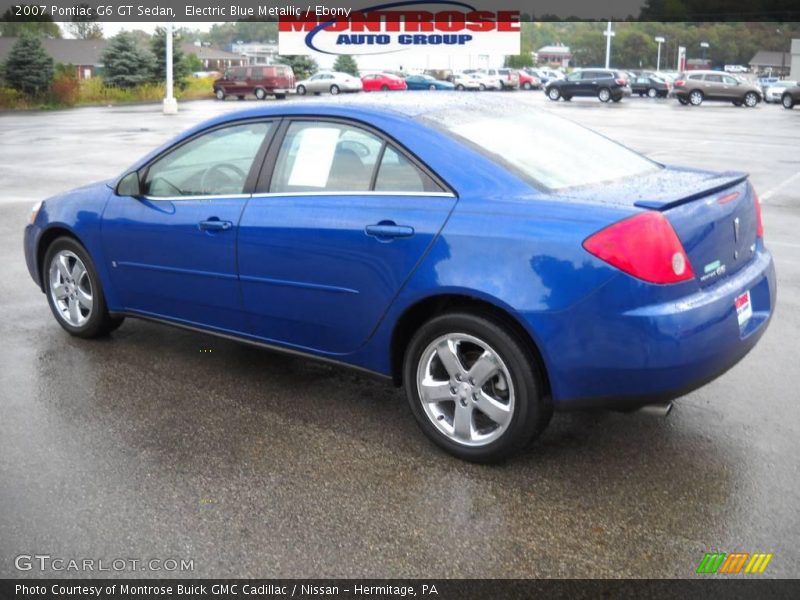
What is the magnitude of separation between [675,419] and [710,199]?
1.22 meters

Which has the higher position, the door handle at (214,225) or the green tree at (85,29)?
the green tree at (85,29)

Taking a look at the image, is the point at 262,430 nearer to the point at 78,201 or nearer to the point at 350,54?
the point at 78,201

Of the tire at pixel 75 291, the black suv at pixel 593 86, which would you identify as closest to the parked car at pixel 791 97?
the black suv at pixel 593 86

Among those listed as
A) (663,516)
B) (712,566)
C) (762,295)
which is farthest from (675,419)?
(712,566)

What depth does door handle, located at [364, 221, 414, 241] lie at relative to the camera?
13.9 feet

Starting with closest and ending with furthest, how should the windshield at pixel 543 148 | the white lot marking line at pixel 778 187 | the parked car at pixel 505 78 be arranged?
1. the windshield at pixel 543 148
2. the white lot marking line at pixel 778 187
3. the parked car at pixel 505 78

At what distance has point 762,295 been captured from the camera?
14.2 ft

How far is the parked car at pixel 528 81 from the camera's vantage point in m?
65.8

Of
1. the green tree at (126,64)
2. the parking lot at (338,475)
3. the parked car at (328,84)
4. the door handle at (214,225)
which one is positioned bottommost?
the parking lot at (338,475)

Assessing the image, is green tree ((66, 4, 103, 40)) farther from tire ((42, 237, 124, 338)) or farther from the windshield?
the windshield

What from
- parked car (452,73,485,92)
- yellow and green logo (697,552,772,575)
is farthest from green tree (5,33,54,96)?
yellow and green logo (697,552,772,575)

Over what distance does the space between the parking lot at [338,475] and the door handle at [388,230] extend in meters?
1.01

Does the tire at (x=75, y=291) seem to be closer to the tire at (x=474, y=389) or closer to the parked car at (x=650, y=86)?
the tire at (x=474, y=389)

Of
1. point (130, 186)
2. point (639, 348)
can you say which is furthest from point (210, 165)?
point (639, 348)
